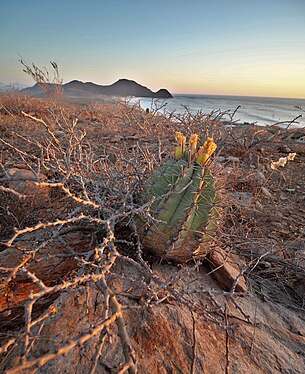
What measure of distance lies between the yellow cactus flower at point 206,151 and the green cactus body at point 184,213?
0.03 metres

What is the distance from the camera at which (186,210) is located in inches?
52.4

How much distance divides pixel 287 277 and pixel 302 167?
3.18m

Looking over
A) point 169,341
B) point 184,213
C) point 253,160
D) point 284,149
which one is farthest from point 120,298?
point 284,149

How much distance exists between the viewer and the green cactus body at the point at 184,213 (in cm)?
134

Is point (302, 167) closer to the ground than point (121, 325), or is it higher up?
closer to the ground

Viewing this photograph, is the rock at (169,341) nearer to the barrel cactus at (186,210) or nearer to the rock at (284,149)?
the barrel cactus at (186,210)

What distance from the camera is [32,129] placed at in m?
5.16

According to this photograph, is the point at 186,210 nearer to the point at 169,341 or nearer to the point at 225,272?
the point at 225,272

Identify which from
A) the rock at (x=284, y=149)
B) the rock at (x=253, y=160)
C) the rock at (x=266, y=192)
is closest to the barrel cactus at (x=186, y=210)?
the rock at (x=266, y=192)

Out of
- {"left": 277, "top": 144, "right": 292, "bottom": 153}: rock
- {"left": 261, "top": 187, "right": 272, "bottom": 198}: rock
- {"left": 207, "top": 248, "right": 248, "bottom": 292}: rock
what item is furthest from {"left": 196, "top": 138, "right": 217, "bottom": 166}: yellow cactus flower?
{"left": 277, "top": 144, "right": 292, "bottom": 153}: rock

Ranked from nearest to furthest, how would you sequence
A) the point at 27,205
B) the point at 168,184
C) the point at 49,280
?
the point at 49,280 → the point at 168,184 → the point at 27,205

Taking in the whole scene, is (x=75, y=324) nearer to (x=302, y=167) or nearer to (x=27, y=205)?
(x=27, y=205)

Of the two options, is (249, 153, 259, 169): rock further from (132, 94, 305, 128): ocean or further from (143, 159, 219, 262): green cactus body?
(143, 159, 219, 262): green cactus body

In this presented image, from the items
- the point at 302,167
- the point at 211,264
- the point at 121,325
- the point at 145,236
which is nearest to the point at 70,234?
the point at 145,236
